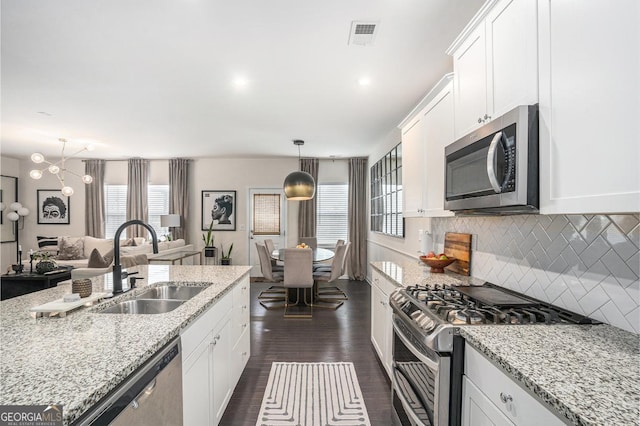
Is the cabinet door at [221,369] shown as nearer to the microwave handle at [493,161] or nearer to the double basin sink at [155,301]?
the double basin sink at [155,301]

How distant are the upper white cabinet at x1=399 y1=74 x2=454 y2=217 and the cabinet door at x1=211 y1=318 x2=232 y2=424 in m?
1.70

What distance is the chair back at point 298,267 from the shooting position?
426 cm

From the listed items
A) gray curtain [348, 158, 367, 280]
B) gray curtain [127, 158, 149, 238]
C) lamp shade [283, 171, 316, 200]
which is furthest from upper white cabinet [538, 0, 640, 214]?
gray curtain [127, 158, 149, 238]

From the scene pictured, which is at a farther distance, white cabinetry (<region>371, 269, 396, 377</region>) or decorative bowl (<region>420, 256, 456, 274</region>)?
decorative bowl (<region>420, 256, 456, 274</region>)

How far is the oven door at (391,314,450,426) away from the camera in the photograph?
130cm

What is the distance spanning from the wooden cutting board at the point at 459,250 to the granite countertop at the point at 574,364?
1.16m

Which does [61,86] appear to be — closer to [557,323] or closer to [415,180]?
[415,180]

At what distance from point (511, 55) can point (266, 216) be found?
19.8 ft

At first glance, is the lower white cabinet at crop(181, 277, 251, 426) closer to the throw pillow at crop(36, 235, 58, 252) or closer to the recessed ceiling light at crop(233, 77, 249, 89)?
the recessed ceiling light at crop(233, 77, 249, 89)

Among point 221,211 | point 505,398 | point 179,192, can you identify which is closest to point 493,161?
point 505,398

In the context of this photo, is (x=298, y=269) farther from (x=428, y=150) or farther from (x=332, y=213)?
(x=332, y=213)

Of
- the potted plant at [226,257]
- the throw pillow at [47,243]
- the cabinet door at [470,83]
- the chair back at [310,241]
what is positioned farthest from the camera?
the potted plant at [226,257]

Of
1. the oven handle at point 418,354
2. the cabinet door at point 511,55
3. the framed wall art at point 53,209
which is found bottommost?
the oven handle at point 418,354

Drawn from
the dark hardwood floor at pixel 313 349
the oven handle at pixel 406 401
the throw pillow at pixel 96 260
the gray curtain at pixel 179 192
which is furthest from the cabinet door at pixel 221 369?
the gray curtain at pixel 179 192
